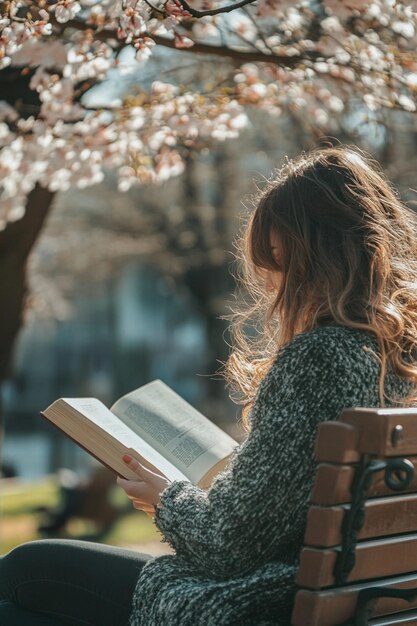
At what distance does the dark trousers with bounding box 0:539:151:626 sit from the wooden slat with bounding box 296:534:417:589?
A: 58 cm

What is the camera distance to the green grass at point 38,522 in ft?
31.5

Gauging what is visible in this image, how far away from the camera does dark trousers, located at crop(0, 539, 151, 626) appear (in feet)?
7.54

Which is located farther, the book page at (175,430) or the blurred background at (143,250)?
the blurred background at (143,250)

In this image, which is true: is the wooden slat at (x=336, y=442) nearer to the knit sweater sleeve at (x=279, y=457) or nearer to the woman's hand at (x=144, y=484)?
the knit sweater sleeve at (x=279, y=457)

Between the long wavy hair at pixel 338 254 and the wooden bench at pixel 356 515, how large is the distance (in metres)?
0.22

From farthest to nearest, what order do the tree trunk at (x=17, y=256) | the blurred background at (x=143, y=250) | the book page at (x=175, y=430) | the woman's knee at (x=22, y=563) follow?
1. the blurred background at (x=143, y=250)
2. the tree trunk at (x=17, y=256)
3. the book page at (x=175, y=430)
4. the woman's knee at (x=22, y=563)

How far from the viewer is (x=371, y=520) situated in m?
1.92

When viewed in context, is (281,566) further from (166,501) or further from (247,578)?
(166,501)

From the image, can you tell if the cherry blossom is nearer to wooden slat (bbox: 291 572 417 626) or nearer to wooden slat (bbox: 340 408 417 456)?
wooden slat (bbox: 340 408 417 456)

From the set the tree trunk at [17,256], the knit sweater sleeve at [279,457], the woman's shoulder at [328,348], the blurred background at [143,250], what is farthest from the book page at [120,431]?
the tree trunk at [17,256]

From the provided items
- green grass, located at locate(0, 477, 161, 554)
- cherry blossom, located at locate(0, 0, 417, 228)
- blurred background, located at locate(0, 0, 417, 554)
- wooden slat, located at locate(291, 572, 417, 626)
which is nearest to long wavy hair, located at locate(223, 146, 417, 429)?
wooden slat, located at locate(291, 572, 417, 626)

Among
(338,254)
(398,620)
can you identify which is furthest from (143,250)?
(398,620)

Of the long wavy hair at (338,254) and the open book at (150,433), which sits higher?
the long wavy hair at (338,254)

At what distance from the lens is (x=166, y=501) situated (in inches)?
86.4
